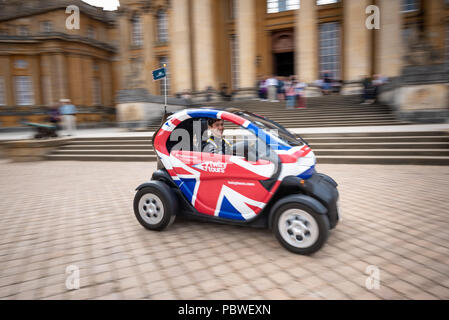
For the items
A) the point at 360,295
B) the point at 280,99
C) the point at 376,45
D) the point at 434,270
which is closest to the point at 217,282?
the point at 360,295

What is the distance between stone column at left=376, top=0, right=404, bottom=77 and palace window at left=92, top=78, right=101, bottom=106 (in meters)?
28.6

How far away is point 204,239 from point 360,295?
6.24 ft

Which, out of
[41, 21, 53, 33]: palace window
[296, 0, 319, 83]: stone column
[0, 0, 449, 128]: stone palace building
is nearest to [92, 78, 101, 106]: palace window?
[0, 0, 449, 128]: stone palace building

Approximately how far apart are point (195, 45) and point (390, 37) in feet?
47.6

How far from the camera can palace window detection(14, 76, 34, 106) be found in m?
29.2

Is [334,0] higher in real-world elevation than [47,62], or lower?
higher

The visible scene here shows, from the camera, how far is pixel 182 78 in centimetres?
2478

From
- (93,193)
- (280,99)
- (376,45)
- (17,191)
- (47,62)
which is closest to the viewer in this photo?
(93,193)

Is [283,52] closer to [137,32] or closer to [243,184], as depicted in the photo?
[137,32]

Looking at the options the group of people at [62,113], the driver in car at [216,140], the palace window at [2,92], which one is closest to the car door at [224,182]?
the driver in car at [216,140]

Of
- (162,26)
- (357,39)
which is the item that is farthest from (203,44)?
(357,39)

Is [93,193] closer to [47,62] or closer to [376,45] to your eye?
[376,45]

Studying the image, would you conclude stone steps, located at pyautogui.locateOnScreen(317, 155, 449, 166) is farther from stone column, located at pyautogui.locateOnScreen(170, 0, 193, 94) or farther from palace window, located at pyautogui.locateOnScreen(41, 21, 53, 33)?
palace window, located at pyautogui.locateOnScreen(41, 21, 53, 33)

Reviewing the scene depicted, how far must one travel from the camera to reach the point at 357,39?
64.3 feet
